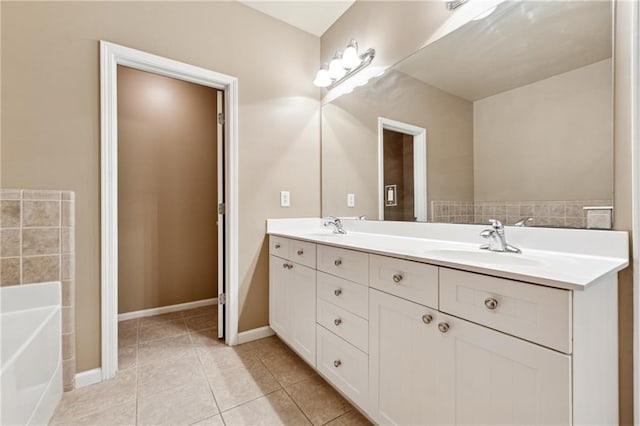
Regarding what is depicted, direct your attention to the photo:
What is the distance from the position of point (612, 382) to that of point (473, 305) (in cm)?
52

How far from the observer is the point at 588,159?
103 cm

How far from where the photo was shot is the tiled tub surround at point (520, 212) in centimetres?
103

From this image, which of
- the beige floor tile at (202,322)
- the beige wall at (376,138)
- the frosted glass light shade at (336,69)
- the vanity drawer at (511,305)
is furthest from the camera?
the beige floor tile at (202,322)

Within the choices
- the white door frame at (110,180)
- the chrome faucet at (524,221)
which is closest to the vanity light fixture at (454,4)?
the chrome faucet at (524,221)

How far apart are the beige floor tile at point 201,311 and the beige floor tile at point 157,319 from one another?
0.21 feet

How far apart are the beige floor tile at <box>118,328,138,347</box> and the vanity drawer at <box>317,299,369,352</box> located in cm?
153

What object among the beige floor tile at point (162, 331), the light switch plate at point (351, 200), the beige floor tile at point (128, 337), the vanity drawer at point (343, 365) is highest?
the light switch plate at point (351, 200)

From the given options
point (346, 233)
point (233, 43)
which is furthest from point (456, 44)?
point (233, 43)

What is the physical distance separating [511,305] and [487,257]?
1.29 ft

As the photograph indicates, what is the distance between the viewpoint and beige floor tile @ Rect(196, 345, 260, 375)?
1.73 m

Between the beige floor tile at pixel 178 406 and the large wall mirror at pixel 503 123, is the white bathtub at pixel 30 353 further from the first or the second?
the large wall mirror at pixel 503 123

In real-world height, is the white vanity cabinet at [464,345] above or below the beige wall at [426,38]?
below

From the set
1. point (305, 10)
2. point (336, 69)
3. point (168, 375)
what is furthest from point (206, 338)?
point (305, 10)

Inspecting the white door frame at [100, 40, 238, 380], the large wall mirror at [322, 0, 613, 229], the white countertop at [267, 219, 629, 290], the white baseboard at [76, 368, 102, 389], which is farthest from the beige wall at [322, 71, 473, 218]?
the white baseboard at [76, 368, 102, 389]
